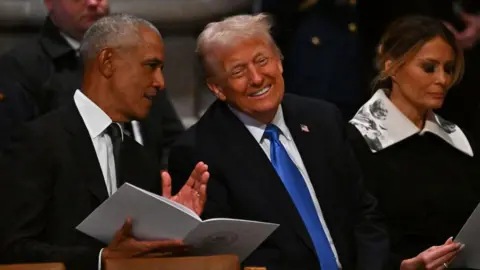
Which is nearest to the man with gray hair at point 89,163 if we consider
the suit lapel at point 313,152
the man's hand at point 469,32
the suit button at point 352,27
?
the suit lapel at point 313,152

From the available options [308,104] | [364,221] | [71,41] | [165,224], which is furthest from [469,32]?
[165,224]

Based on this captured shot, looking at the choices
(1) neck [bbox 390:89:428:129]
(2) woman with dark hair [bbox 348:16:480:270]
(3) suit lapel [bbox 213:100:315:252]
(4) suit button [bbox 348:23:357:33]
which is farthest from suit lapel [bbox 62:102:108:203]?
(4) suit button [bbox 348:23:357:33]

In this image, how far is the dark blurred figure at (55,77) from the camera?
3.63 m

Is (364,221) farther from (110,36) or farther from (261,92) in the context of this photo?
(110,36)

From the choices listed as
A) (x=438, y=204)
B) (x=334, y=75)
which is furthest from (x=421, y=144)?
(x=334, y=75)

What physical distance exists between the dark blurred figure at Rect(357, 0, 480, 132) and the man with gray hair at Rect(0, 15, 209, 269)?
1.20m

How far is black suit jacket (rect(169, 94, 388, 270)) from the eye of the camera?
3176 millimetres

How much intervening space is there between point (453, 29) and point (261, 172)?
1287mm

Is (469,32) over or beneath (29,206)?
over

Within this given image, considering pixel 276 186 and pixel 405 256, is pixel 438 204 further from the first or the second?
pixel 276 186

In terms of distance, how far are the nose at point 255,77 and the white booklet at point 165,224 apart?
0.47 meters

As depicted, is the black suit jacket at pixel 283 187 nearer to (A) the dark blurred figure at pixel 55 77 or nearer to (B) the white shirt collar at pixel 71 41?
(A) the dark blurred figure at pixel 55 77

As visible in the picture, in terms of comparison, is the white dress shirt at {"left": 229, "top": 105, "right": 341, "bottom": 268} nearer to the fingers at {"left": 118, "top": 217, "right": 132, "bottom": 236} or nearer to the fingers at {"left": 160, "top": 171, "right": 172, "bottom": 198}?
the fingers at {"left": 160, "top": 171, "right": 172, "bottom": 198}

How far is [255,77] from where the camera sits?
3236 millimetres
